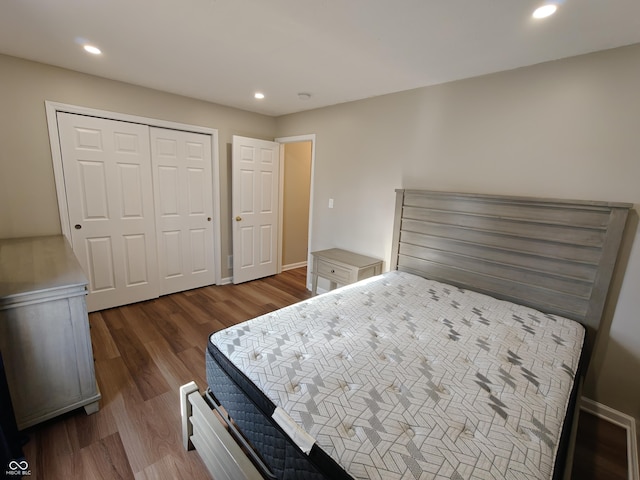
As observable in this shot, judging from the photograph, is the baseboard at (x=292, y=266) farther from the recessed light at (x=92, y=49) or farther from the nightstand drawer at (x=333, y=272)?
the recessed light at (x=92, y=49)

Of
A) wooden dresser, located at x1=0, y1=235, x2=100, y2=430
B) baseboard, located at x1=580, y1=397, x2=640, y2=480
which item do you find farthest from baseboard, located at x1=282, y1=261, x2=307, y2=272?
baseboard, located at x1=580, y1=397, x2=640, y2=480

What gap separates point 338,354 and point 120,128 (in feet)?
10.0

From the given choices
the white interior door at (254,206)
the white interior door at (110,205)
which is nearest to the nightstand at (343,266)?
the white interior door at (254,206)

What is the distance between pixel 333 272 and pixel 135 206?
224 centimetres

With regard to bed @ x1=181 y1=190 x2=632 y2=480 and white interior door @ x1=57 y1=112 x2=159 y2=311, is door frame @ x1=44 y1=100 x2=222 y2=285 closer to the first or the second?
white interior door @ x1=57 y1=112 x2=159 y2=311

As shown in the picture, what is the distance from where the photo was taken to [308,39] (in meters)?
1.76

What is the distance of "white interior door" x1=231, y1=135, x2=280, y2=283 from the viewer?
3.63 metres

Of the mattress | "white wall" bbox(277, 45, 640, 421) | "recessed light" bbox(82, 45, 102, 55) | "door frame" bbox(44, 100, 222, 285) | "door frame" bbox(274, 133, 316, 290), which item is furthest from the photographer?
"door frame" bbox(274, 133, 316, 290)

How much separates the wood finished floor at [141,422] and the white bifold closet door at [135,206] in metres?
0.46

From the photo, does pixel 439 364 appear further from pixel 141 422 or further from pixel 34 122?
pixel 34 122

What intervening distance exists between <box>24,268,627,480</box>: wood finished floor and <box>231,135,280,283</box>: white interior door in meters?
1.14

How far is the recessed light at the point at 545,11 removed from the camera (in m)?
1.32

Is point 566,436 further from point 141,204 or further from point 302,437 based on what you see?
point 141,204

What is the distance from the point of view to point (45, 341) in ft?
4.95
